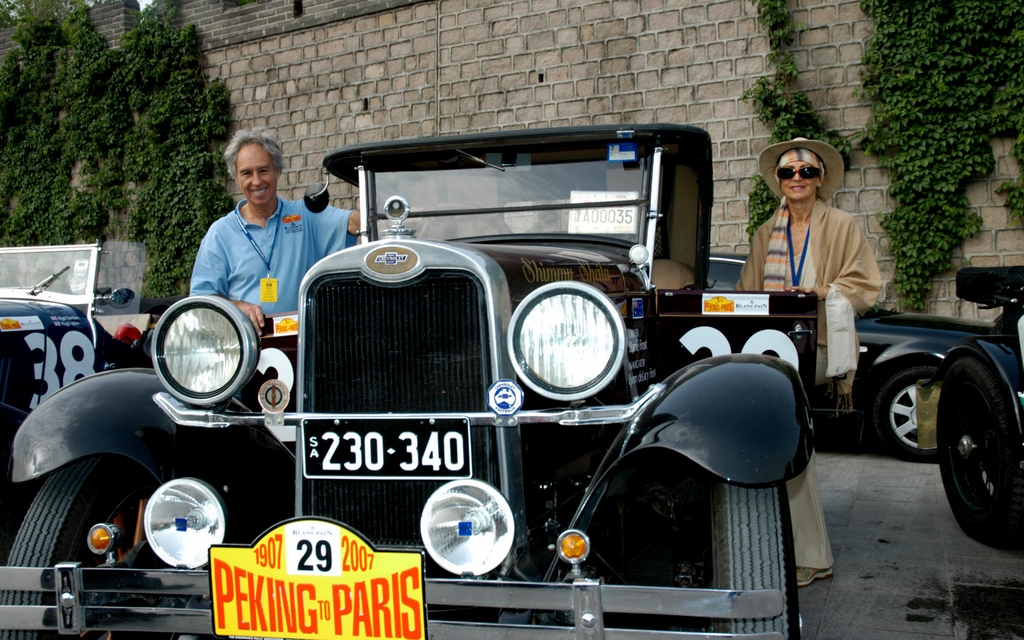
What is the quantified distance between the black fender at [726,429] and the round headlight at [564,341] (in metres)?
0.21

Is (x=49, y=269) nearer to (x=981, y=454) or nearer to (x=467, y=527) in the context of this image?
(x=467, y=527)

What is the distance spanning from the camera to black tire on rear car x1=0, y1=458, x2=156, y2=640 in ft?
8.15

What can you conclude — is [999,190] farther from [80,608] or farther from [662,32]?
[80,608]

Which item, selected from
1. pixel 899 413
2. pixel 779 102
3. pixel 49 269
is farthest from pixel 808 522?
pixel 779 102

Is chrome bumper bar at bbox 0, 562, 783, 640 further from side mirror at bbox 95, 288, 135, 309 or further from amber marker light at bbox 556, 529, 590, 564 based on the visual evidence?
side mirror at bbox 95, 288, 135, 309

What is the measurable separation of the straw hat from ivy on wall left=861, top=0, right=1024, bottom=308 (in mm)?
4814

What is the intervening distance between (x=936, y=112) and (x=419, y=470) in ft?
25.1

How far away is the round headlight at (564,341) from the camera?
7.09 feet

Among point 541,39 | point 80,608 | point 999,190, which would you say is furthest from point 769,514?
point 541,39

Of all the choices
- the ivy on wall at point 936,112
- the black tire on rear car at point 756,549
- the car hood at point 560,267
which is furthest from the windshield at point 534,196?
the ivy on wall at point 936,112

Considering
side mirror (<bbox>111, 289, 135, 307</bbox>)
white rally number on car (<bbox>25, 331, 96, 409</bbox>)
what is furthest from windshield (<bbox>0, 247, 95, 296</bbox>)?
white rally number on car (<bbox>25, 331, 96, 409</bbox>)

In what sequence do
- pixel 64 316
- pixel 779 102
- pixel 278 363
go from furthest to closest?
pixel 779 102
pixel 64 316
pixel 278 363

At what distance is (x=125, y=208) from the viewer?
13.6 m

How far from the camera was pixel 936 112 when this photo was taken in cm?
815
